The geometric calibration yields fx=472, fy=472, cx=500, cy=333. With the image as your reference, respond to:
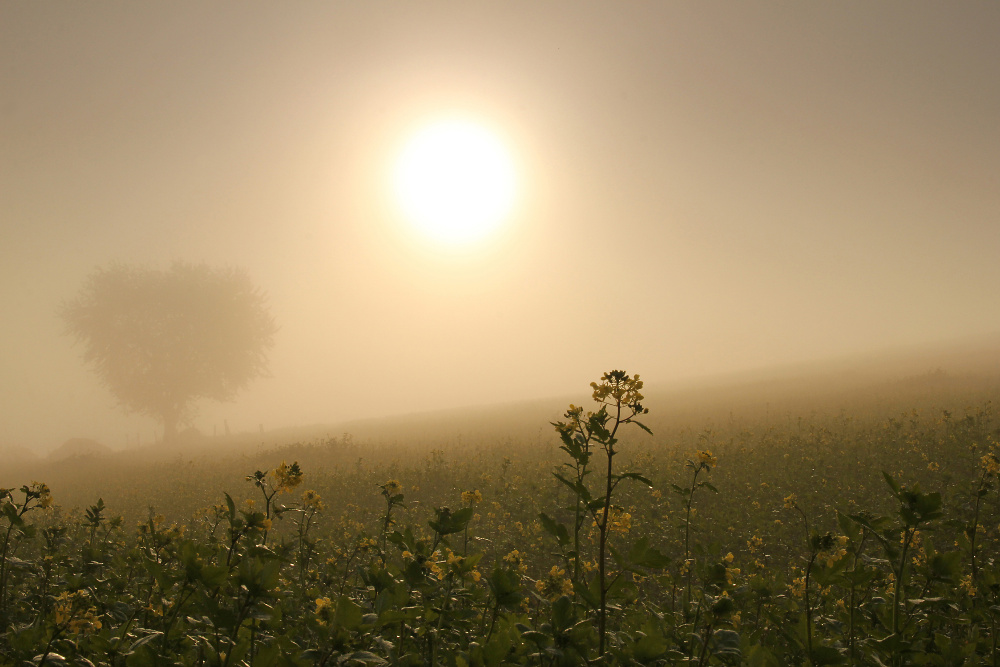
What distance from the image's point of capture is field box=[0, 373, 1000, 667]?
205cm

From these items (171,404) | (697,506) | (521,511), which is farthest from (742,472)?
(171,404)

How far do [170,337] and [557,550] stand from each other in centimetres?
4696

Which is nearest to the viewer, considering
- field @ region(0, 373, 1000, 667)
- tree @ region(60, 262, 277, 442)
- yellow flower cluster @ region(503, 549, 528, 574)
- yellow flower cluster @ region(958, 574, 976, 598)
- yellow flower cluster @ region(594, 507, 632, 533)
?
field @ region(0, 373, 1000, 667)

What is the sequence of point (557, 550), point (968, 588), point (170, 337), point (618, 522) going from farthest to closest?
point (170, 337) → point (557, 550) → point (968, 588) → point (618, 522)

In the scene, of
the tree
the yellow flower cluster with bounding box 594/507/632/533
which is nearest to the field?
the yellow flower cluster with bounding box 594/507/632/533

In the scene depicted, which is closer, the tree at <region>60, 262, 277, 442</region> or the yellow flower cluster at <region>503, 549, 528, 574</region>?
the yellow flower cluster at <region>503, 549, 528, 574</region>

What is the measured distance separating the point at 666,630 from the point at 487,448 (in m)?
17.1

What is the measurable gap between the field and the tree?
19.1 metres

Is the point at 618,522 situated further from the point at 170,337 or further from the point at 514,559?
the point at 170,337

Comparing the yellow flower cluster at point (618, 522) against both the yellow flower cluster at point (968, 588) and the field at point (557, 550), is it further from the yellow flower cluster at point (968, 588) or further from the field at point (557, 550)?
the yellow flower cluster at point (968, 588)

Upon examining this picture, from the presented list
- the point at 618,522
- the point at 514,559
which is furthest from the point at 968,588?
the point at 514,559

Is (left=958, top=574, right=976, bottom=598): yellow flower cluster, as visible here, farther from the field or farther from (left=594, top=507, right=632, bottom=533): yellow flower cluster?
(left=594, top=507, right=632, bottom=533): yellow flower cluster

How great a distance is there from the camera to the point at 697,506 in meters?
10.1

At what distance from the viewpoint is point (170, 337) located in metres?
43.0
